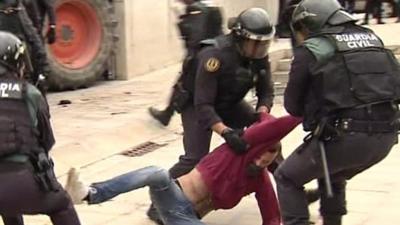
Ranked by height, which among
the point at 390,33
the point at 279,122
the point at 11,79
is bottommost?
the point at 390,33

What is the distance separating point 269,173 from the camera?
5.62m

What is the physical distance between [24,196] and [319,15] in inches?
71.1

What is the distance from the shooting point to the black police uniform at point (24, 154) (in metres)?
4.14

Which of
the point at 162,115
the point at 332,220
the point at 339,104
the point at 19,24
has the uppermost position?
the point at 339,104

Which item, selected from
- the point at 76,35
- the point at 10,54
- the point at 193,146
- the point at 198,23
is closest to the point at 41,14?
the point at 76,35

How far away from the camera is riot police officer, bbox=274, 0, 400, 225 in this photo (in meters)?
4.38

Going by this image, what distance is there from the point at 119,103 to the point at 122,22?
6.89 ft

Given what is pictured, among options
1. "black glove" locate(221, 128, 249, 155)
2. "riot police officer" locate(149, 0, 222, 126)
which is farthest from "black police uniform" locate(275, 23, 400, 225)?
"riot police officer" locate(149, 0, 222, 126)

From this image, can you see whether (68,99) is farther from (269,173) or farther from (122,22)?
(269,173)

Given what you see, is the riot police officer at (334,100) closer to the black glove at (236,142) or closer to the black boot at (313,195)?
the black glove at (236,142)

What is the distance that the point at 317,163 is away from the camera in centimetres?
447

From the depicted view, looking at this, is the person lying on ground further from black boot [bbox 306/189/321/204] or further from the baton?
the baton

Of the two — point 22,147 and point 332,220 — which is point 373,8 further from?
point 22,147

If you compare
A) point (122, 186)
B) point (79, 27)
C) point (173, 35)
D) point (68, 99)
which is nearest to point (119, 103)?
point (68, 99)
